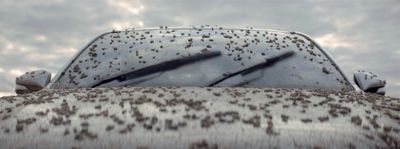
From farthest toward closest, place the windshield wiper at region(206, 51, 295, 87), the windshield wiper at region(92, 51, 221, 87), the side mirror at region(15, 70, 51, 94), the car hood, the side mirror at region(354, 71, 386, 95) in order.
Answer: the side mirror at region(354, 71, 386, 95) < the side mirror at region(15, 70, 51, 94) < the windshield wiper at region(92, 51, 221, 87) < the windshield wiper at region(206, 51, 295, 87) < the car hood

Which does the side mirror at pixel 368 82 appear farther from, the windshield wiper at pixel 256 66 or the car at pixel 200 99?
the windshield wiper at pixel 256 66

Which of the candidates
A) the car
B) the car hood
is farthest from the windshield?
the car hood

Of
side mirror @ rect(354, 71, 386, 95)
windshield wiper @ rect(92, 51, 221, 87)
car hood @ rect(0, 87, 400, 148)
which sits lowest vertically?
car hood @ rect(0, 87, 400, 148)

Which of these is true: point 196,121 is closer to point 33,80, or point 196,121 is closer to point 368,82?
point 33,80

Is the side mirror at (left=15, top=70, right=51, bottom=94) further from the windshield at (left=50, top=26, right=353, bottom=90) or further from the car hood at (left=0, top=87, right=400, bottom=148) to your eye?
the car hood at (left=0, top=87, right=400, bottom=148)

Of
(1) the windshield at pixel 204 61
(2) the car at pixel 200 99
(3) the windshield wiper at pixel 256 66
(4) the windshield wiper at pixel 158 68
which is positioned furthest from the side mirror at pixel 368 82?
(4) the windshield wiper at pixel 158 68

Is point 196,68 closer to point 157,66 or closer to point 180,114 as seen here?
point 157,66
